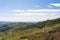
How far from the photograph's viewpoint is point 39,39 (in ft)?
246

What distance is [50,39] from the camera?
67.9 metres

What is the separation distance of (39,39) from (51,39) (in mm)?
7728

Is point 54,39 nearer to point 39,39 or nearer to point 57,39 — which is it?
point 57,39

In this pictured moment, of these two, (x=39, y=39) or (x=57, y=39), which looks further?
(x=39, y=39)

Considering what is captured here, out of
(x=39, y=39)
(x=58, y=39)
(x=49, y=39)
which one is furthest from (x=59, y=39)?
(x=39, y=39)

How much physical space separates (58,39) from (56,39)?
106cm

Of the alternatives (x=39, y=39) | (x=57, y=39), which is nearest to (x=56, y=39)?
(x=57, y=39)

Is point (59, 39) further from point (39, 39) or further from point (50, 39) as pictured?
point (39, 39)

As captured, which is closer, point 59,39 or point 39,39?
point 59,39

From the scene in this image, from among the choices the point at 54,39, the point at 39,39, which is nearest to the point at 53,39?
the point at 54,39

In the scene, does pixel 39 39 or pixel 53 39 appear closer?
pixel 53 39

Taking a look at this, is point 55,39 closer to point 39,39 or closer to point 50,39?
point 50,39

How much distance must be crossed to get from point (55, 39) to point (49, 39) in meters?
2.93

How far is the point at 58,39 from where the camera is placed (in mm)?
68938
